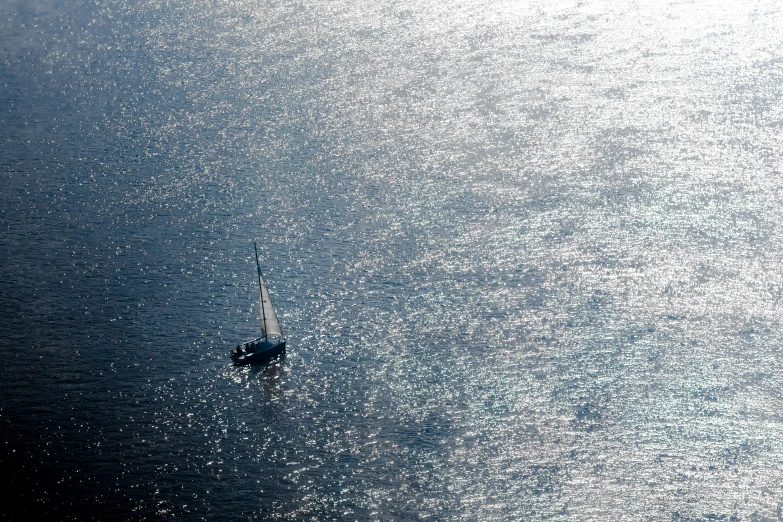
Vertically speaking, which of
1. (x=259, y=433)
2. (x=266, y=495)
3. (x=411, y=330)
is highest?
(x=411, y=330)

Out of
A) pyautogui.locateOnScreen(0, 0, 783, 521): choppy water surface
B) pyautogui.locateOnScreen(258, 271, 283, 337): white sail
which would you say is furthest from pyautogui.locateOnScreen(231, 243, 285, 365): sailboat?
pyautogui.locateOnScreen(0, 0, 783, 521): choppy water surface

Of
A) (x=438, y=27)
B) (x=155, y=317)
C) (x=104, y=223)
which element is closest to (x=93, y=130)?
(x=104, y=223)

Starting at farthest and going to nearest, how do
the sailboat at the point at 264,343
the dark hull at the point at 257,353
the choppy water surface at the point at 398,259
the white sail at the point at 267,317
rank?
the white sail at the point at 267,317 < the sailboat at the point at 264,343 < the dark hull at the point at 257,353 < the choppy water surface at the point at 398,259

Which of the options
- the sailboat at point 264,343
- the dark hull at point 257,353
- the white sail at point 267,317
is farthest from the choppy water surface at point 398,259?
the white sail at point 267,317

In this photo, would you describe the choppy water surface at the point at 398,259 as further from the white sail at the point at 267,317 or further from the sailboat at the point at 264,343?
the white sail at the point at 267,317

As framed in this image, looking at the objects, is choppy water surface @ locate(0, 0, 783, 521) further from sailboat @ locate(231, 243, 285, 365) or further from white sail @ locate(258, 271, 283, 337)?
white sail @ locate(258, 271, 283, 337)

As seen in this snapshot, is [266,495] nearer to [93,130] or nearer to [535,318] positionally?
[535,318]

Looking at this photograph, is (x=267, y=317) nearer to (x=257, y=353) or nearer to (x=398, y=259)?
(x=257, y=353)

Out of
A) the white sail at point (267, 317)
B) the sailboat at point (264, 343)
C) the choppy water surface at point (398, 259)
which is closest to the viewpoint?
the choppy water surface at point (398, 259)
